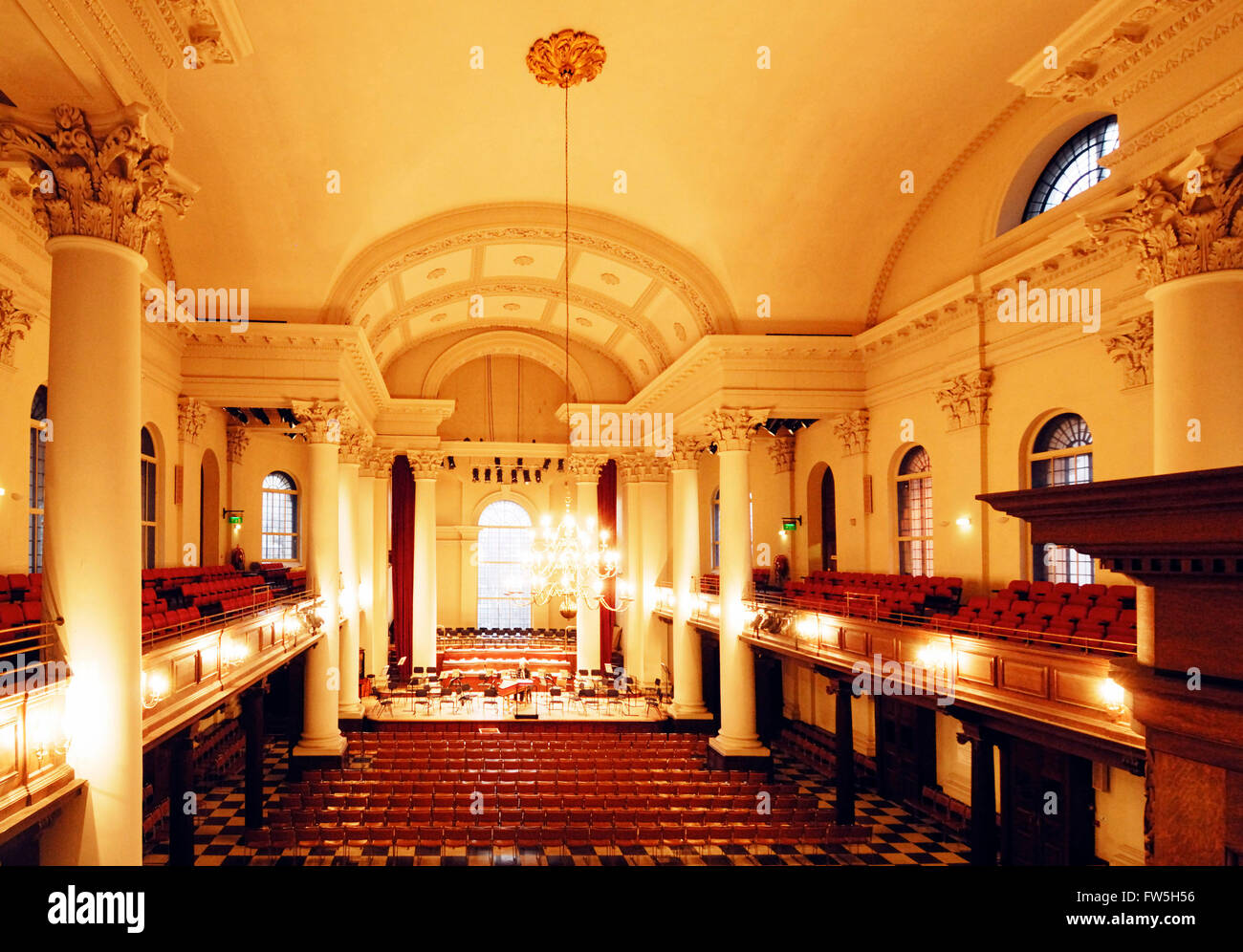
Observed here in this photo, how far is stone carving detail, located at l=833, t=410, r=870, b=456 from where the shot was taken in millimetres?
18562

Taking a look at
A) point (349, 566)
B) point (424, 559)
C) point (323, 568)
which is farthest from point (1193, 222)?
point (424, 559)

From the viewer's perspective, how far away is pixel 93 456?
20.9 feet

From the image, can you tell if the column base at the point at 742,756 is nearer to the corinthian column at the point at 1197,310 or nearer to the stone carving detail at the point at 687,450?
the stone carving detail at the point at 687,450

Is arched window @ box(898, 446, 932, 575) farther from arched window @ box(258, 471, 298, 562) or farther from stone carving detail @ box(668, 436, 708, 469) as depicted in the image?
arched window @ box(258, 471, 298, 562)

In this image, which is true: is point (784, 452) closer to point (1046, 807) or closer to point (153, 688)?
point (1046, 807)

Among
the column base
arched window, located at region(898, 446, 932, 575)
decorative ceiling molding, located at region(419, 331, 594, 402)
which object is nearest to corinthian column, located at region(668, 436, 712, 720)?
the column base

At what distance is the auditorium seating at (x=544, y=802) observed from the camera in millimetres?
12172

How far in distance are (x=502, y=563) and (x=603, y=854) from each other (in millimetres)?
21163

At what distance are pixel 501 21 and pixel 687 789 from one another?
42.8ft

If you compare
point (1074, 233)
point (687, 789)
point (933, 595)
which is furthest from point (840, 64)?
point (687, 789)

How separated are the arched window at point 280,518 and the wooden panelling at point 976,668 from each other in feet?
65.7

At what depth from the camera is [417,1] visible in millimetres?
10609

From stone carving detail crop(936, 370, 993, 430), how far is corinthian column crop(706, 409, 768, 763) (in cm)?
398
